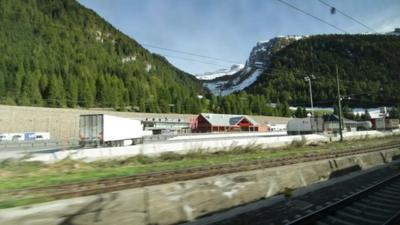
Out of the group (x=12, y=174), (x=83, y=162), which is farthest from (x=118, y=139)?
(x=12, y=174)

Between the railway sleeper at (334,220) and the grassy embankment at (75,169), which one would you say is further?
the grassy embankment at (75,169)

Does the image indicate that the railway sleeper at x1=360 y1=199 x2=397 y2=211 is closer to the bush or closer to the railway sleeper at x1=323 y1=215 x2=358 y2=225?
the railway sleeper at x1=323 y1=215 x2=358 y2=225

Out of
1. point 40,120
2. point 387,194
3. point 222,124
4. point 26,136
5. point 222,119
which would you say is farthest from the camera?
point 222,119

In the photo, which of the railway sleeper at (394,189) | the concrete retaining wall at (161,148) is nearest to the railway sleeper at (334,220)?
the railway sleeper at (394,189)


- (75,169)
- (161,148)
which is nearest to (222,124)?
(161,148)

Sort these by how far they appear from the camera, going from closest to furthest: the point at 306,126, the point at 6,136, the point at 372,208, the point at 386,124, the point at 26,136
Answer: the point at 372,208
the point at 6,136
the point at 26,136
the point at 306,126
the point at 386,124

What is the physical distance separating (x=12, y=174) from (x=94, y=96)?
464 ft

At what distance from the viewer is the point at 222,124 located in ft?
390

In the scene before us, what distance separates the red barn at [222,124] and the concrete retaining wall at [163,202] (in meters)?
98.7

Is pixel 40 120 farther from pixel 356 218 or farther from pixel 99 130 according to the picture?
pixel 356 218

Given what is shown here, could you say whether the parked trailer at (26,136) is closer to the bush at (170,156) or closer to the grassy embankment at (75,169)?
the bush at (170,156)

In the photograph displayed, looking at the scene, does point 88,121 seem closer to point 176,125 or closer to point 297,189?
point 297,189

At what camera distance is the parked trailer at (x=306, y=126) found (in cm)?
8775

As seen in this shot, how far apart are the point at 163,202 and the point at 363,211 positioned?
595 centimetres
